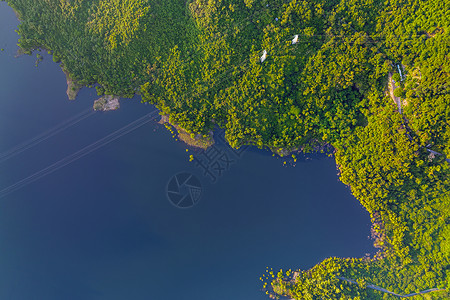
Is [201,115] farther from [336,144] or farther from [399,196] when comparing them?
A: [399,196]

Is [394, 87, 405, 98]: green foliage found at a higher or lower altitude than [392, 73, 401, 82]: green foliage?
lower

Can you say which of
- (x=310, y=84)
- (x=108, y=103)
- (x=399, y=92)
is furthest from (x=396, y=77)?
(x=108, y=103)

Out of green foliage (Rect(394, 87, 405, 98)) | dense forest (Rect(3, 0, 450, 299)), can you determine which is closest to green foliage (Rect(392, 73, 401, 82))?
dense forest (Rect(3, 0, 450, 299))

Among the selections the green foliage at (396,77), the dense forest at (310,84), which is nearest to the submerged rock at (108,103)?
the dense forest at (310,84)

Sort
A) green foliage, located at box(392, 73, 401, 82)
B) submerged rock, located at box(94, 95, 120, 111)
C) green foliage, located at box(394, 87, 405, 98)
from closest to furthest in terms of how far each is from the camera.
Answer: green foliage, located at box(394, 87, 405, 98) < green foliage, located at box(392, 73, 401, 82) < submerged rock, located at box(94, 95, 120, 111)

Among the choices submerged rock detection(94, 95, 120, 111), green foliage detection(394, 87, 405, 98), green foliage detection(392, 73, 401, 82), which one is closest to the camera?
green foliage detection(394, 87, 405, 98)

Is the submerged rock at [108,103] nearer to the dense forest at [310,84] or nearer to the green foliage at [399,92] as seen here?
the dense forest at [310,84]

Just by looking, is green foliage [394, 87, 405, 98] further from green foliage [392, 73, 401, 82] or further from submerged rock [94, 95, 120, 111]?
submerged rock [94, 95, 120, 111]

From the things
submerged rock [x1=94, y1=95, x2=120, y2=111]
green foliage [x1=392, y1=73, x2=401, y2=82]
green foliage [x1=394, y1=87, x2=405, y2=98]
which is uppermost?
submerged rock [x1=94, y1=95, x2=120, y2=111]

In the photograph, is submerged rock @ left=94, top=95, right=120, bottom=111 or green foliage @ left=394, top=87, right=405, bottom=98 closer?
green foliage @ left=394, top=87, right=405, bottom=98
